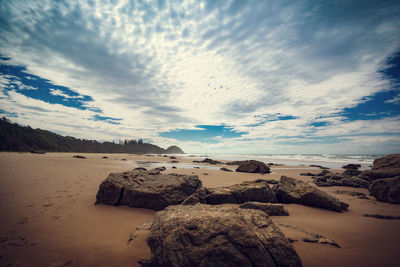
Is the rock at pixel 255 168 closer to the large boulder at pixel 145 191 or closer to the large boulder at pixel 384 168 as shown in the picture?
the large boulder at pixel 384 168

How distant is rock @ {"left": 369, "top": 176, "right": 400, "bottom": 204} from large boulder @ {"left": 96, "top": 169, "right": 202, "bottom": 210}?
812 cm

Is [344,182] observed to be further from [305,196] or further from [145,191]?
[145,191]

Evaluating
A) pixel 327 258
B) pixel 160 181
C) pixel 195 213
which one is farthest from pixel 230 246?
pixel 160 181

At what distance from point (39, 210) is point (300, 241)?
7.27 m

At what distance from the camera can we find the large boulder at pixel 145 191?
5484mm

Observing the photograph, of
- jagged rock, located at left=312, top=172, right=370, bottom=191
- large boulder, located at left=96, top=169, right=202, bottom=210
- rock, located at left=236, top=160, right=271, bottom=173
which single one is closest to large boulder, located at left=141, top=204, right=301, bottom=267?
large boulder, located at left=96, top=169, right=202, bottom=210

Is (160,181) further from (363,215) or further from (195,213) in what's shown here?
(363,215)

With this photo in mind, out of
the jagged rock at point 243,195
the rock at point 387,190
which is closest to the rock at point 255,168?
the rock at point 387,190

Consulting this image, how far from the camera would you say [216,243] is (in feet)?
7.77

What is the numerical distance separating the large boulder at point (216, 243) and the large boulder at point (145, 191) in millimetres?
2675

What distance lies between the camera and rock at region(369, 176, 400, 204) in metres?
6.43

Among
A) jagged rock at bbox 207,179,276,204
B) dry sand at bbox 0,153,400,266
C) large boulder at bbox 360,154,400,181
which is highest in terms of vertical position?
large boulder at bbox 360,154,400,181

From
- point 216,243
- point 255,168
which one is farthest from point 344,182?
point 216,243

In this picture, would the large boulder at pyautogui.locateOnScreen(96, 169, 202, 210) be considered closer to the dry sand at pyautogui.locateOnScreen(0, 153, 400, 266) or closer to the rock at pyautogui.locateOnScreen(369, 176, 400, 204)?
the dry sand at pyautogui.locateOnScreen(0, 153, 400, 266)
